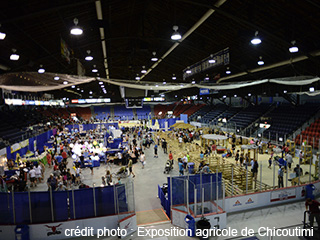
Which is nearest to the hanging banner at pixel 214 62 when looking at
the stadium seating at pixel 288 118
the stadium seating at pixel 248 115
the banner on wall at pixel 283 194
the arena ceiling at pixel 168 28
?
the arena ceiling at pixel 168 28

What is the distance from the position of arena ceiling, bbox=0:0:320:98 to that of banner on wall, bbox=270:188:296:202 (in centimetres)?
610

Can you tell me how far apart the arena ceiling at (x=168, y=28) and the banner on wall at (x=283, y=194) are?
6097 mm

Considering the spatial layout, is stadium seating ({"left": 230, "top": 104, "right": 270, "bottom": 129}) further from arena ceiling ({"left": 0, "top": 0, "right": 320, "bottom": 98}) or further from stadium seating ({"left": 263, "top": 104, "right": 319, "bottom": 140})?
arena ceiling ({"left": 0, "top": 0, "right": 320, "bottom": 98})

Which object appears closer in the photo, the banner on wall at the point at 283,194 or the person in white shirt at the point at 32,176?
the banner on wall at the point at 283,194

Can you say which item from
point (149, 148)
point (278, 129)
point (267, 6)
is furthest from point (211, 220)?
point (278, 129)

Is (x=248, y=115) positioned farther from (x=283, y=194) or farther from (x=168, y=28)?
(x=168, y=28)

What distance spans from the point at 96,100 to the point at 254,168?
37262 millimetres

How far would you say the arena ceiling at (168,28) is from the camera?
7.31 m

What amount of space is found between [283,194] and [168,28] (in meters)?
9.34

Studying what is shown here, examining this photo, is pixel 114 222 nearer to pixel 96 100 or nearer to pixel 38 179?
pixel 38 179

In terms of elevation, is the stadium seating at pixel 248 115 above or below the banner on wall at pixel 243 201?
above

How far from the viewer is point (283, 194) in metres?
9.35

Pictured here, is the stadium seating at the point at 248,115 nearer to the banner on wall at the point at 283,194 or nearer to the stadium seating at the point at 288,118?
the stadium seating at the point at 288,118

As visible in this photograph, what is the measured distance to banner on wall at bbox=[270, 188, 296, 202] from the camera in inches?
364
